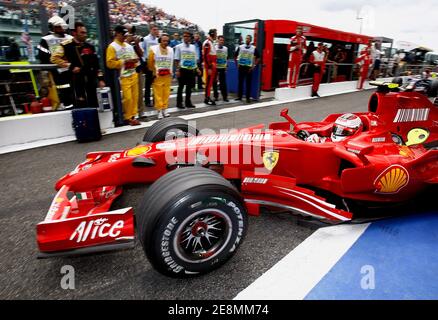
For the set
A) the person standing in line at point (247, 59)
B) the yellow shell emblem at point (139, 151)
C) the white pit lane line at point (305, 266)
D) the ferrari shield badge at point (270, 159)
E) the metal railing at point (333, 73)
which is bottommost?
the white pit lane line at point (305, 266)

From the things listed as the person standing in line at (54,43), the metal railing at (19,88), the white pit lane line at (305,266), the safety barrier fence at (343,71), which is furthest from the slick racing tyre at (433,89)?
the metal railing at (19,88)

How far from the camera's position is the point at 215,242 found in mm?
1927

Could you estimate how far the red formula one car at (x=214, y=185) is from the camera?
1.73 meters

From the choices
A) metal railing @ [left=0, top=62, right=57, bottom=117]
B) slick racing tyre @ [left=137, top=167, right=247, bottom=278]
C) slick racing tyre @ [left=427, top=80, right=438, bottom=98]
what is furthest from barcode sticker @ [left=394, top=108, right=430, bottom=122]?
metal railing @ [left=0, top=62, right=57, bottom=117]

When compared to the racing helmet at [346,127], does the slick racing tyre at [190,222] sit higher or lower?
lower

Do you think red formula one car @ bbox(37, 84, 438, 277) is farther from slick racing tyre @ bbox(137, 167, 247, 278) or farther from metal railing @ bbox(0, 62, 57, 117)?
metal railing @ bbox(0, 62, 57, 117)

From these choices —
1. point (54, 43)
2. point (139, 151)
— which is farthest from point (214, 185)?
point (54, 43)

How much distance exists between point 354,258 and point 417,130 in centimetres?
233

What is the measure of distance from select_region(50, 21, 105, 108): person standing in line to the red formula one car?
2.81 meters

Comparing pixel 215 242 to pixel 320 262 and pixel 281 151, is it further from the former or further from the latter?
pixel 281 151

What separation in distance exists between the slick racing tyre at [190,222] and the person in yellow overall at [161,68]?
467 centimetres

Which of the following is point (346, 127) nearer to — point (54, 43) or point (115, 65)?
point (115, 65)

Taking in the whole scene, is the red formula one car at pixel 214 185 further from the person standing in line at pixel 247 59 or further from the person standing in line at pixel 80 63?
the person standing in line at pixel 247 59
